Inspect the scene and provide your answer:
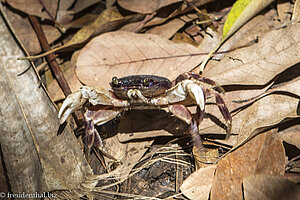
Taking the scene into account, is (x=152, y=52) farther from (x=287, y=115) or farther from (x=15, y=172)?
(x=15, y=172)

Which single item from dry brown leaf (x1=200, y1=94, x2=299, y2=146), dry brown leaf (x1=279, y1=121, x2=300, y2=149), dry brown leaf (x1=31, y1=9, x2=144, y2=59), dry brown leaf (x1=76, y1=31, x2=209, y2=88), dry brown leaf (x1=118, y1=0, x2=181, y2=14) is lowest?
dry brown leaf (x1=279, y1=121, x2=300, y2=149)

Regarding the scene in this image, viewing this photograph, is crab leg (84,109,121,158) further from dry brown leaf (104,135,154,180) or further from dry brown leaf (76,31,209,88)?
dry brown leaf (76,31,209,88)

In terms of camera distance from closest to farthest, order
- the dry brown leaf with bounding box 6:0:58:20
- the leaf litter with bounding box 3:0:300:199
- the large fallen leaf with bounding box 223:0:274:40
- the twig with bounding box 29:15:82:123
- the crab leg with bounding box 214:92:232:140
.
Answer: the leaf litter with bounding box 3:0:300:199
the crab leg with bounding box 214:92:232:140
the large fallen leaf with bounding box 223:0:274:40
the twig with bounding box 29:15:82:123
the dry brown leaf with bounding box 6:0:58:20

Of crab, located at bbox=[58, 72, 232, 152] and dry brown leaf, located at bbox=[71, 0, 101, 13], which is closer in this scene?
crab, located at bbox=[58, 72, 232, 152]

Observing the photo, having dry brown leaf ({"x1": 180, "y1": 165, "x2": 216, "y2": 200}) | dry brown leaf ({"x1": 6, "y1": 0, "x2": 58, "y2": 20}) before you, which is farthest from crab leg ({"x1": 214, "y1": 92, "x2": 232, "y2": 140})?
dry brown leaf ({"x1": 6, "y1": 0, "x2": 58, "y2": 20})

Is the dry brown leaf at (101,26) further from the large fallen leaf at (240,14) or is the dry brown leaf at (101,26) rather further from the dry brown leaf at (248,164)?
the dry brown leaf at (248,164)

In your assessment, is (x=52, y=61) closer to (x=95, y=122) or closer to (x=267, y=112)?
(x=95, y=122)

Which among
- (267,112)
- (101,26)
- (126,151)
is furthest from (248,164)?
(101,26)

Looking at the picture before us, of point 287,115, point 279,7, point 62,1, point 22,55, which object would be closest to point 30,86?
point 22,55
